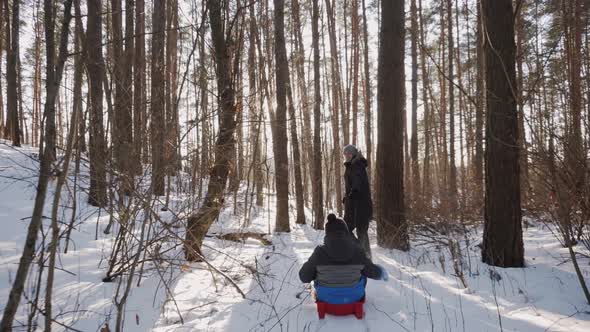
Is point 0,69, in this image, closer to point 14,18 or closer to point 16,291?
point 14,18

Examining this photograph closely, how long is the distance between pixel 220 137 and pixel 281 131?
436 cm

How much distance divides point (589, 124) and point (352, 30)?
518 inches

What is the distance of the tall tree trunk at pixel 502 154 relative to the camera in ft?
13.2

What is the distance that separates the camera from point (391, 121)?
584cm

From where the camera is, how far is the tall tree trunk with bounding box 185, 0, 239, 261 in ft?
13.9

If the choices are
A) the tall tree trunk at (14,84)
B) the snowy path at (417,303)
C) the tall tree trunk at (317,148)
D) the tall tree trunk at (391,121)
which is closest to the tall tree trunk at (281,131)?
the tall tree trunk at (317,148)

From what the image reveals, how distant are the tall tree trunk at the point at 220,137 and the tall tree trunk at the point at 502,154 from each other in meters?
3.08

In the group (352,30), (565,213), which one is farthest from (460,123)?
Result: (565,213)

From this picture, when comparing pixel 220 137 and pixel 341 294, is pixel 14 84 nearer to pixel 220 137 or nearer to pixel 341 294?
pixel 220 137

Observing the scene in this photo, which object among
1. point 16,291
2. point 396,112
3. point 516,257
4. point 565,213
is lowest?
point 516,257

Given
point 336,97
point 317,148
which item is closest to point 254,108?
point 317,148

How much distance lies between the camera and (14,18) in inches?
489

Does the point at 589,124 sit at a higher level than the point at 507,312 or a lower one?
higher

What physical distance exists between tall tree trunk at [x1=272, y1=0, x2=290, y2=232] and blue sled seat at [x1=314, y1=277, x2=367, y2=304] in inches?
200
